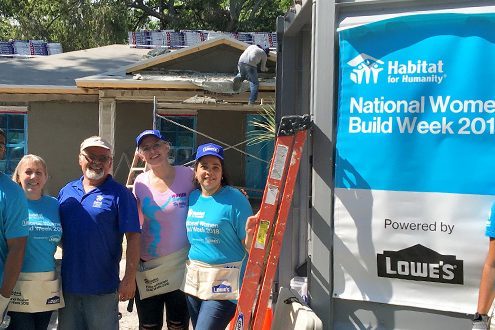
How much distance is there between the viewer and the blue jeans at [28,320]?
3.37m

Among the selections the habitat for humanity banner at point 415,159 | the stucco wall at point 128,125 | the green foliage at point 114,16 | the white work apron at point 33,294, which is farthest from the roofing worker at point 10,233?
the green foliage at point 114,16

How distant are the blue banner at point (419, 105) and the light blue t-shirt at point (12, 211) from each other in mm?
1680

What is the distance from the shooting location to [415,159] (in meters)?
2.47

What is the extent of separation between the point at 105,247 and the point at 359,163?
157cm

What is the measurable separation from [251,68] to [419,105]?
27.3ft

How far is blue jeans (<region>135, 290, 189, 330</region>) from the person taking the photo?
3670 millimetres

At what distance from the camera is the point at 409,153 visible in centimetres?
248

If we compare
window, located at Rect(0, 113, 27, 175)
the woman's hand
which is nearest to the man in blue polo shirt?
the woman's hand

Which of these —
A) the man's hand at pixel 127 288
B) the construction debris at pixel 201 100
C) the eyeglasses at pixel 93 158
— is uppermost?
the construction debris at pixel 201 100

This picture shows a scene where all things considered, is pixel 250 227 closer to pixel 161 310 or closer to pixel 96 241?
pixel 96 241

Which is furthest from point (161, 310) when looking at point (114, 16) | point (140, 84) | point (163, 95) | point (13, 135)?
point (114, 16)

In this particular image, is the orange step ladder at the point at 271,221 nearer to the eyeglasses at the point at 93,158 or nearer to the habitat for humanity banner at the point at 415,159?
the habitat for humanity banner at the point at 415,159

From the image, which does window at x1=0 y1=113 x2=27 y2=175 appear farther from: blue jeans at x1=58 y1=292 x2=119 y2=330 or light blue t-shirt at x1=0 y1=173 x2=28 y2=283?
light blue t-shirt at x1=0 y1=173 x2=28 y2=283

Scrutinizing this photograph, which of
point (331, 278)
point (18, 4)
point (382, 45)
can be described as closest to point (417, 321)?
point (331, 278)
